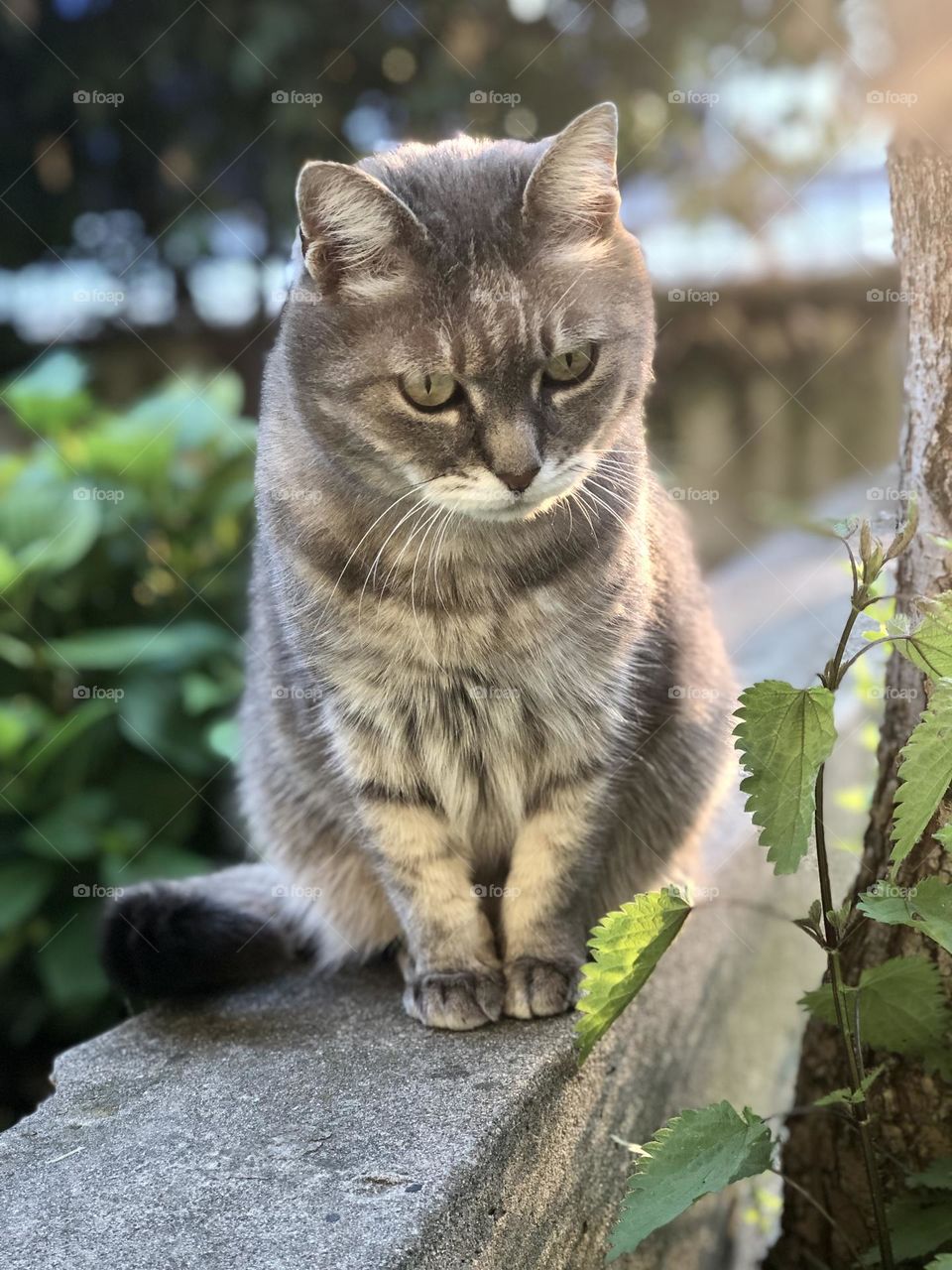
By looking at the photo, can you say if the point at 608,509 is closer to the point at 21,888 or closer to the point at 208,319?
the point at 21,888

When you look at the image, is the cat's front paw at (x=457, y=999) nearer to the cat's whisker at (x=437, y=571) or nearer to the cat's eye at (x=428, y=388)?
the cat's whisker at (x=437, y=571)

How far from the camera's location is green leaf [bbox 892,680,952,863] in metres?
1.27

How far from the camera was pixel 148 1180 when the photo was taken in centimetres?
140

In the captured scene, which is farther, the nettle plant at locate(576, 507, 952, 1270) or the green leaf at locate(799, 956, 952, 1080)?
the green leaf at locate(799, 956, 952, 1080)

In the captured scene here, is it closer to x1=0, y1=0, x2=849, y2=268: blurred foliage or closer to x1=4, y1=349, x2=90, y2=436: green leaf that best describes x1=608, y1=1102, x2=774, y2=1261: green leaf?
x1=4, y1=349, x2=90, y2=436: green leaf

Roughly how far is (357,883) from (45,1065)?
169 centimetres

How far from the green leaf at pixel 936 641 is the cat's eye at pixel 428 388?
0.64m

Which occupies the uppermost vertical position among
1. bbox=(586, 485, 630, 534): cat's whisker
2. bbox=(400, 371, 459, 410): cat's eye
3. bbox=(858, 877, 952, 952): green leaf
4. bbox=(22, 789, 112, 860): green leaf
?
bbox=(400, 371, 459, 410): cat's eye

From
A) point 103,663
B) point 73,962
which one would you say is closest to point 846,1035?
point 73,962

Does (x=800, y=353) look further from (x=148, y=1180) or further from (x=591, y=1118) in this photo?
(x=148, y=1180)

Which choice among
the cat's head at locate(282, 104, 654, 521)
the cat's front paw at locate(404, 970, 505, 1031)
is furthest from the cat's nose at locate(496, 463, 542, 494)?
the cat's front paw at locate(404, 970, 505, 1031)

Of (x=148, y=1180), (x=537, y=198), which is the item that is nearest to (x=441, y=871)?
(x=148, y=1180)

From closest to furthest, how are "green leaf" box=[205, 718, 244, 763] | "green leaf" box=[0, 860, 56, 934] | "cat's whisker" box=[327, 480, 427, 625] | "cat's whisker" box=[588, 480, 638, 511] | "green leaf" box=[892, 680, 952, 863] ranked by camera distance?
1. "green leaf" box=[892, 680, 952, 863]
2. "cat's whisker" box=[327, 480, 427, 625]
3. "cat's whisker" box=[588, 480, 638, 511]
4. "green leaf" box=[205, 718, 244, 763]
5. "green leaf" box=[0, 860, 56, 934]

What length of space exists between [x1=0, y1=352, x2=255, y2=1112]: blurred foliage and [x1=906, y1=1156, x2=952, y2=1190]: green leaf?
1604 millimetres
